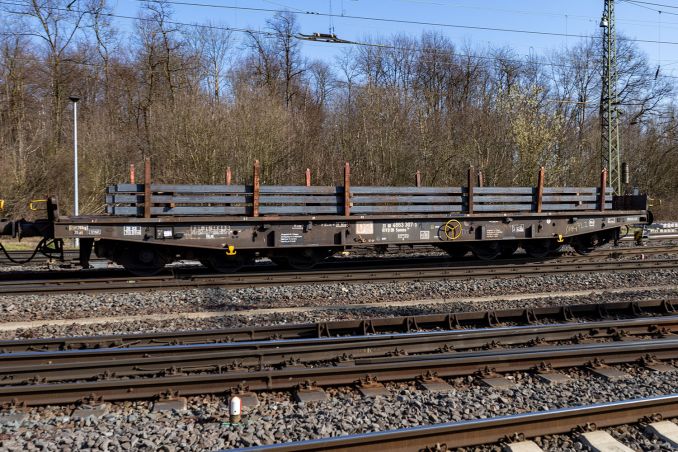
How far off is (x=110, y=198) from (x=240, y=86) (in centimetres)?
1755

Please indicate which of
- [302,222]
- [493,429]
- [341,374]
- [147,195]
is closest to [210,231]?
[147,195]

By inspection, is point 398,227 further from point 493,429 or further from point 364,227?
point 493,429

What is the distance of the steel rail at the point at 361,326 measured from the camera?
6875 mm

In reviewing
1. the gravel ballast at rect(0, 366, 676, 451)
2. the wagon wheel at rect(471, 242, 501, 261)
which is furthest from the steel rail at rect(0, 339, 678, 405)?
the wagon wheel at rect(471, 242, 501, 261)

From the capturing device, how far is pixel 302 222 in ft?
39.3

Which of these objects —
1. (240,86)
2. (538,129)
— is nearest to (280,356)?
(240,86)

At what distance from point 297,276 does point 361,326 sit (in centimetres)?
429

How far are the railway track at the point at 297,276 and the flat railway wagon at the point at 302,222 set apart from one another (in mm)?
508

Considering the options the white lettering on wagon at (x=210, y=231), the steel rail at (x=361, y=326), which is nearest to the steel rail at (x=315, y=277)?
the white lettering on wagon at (x=210, y=231)

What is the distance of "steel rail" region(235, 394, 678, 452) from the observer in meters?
4.05

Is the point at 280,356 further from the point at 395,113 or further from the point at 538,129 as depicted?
the point at 538,129

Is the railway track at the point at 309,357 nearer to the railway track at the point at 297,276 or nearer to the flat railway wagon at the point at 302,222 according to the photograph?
the railway track at the point at 297,276

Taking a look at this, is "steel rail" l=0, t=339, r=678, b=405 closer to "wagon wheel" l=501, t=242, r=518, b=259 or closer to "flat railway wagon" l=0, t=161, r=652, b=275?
"flat railway wagon" l=0, t=161, r=652, b=275

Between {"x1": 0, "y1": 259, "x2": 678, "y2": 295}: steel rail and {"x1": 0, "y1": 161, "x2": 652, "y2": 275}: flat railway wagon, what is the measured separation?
24.2 inches
